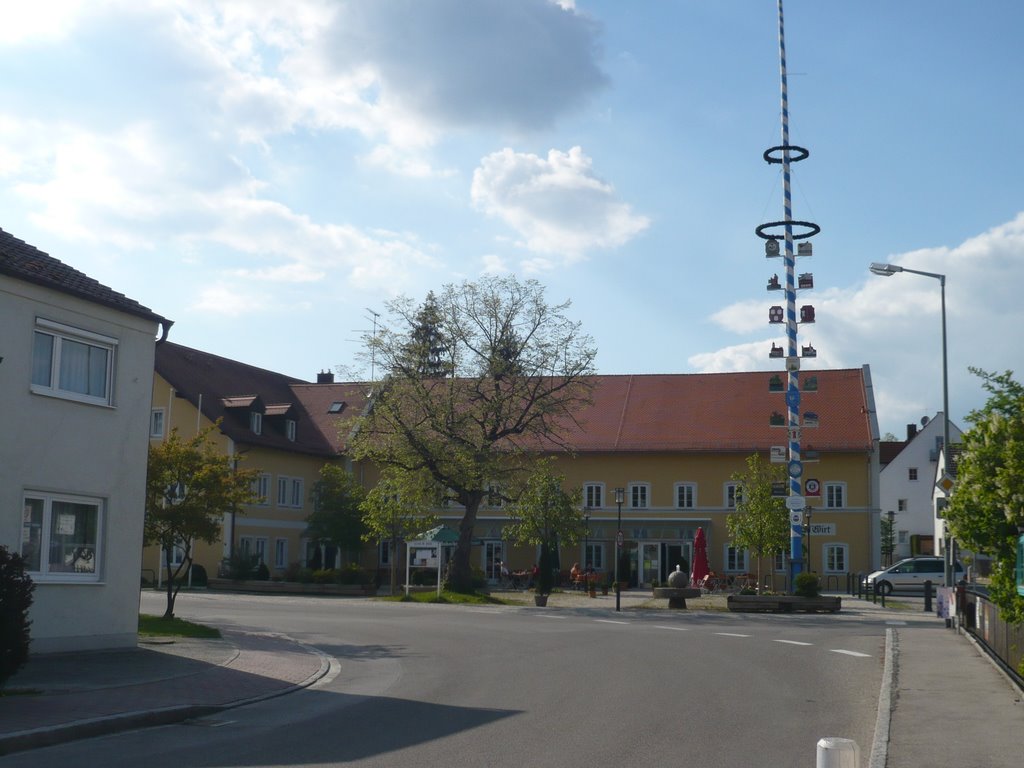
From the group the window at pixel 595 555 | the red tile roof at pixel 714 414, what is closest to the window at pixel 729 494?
the red tile roof at pixel 714 414

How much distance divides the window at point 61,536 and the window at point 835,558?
139ft

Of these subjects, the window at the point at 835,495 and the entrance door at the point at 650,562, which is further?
the entrance door at the point at 650,562

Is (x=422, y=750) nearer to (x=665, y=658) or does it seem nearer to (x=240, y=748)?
(x=240, y=748)

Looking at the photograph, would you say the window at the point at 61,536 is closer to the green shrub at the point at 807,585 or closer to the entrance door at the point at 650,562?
the green shrub at the point at 807,585

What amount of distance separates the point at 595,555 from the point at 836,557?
11598mm

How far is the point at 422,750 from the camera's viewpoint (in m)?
10.4

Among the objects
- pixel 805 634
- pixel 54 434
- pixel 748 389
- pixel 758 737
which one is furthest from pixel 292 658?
pixel 748 389

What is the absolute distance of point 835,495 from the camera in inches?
2170

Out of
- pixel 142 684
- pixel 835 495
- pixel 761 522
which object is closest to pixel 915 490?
pixel 835 495

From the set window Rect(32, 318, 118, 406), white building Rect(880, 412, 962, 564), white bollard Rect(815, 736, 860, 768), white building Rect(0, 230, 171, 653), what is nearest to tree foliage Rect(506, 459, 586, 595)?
white building Rect(0, 230, 171, 653)

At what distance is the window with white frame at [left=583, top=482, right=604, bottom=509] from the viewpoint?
57656mm

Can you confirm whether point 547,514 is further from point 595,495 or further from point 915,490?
point 915,490

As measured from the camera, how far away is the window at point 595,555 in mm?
56750

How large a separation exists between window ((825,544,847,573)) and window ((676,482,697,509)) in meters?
6.72
